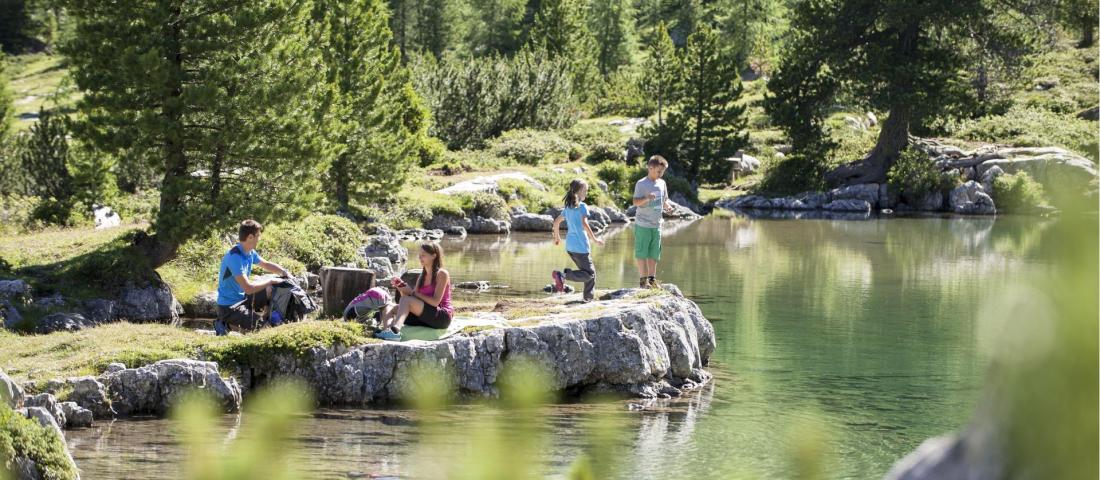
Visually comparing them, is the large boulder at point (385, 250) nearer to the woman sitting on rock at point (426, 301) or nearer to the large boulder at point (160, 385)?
the woman sitting on rock at point (426, 301)

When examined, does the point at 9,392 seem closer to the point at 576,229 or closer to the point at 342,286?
the point at 342,286

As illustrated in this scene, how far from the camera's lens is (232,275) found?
592 inches

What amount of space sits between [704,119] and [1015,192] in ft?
52.6

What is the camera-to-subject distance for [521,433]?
1907 mm

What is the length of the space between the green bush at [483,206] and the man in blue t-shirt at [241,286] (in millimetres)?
28099

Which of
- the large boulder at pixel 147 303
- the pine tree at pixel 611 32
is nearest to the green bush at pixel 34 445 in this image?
the large boulder at pixel 147 303

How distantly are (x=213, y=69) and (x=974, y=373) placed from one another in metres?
13.5

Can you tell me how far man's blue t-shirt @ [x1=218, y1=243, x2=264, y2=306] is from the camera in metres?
15.0

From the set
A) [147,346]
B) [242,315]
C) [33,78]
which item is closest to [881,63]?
[242,315]

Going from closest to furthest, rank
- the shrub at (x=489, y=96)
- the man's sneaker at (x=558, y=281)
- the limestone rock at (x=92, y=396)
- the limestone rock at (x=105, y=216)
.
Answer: the limestone rock at (x=92, y=396), the man's sneaker at (x=558, y=281), the limestone rock at (x=105, y=216), the shrub at (x=489, y=96)

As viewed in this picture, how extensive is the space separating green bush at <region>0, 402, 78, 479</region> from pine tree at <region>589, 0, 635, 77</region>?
9208 cm

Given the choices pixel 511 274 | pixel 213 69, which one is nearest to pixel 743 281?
pixel 511 274

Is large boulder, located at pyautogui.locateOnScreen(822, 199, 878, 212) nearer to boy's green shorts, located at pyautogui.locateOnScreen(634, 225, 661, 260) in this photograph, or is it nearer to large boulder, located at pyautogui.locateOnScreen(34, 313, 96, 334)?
boy's green shorts, located at pyautogui.locateOnScreen(634, 225, 661, 260)

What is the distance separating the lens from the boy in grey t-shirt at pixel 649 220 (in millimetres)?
17312
